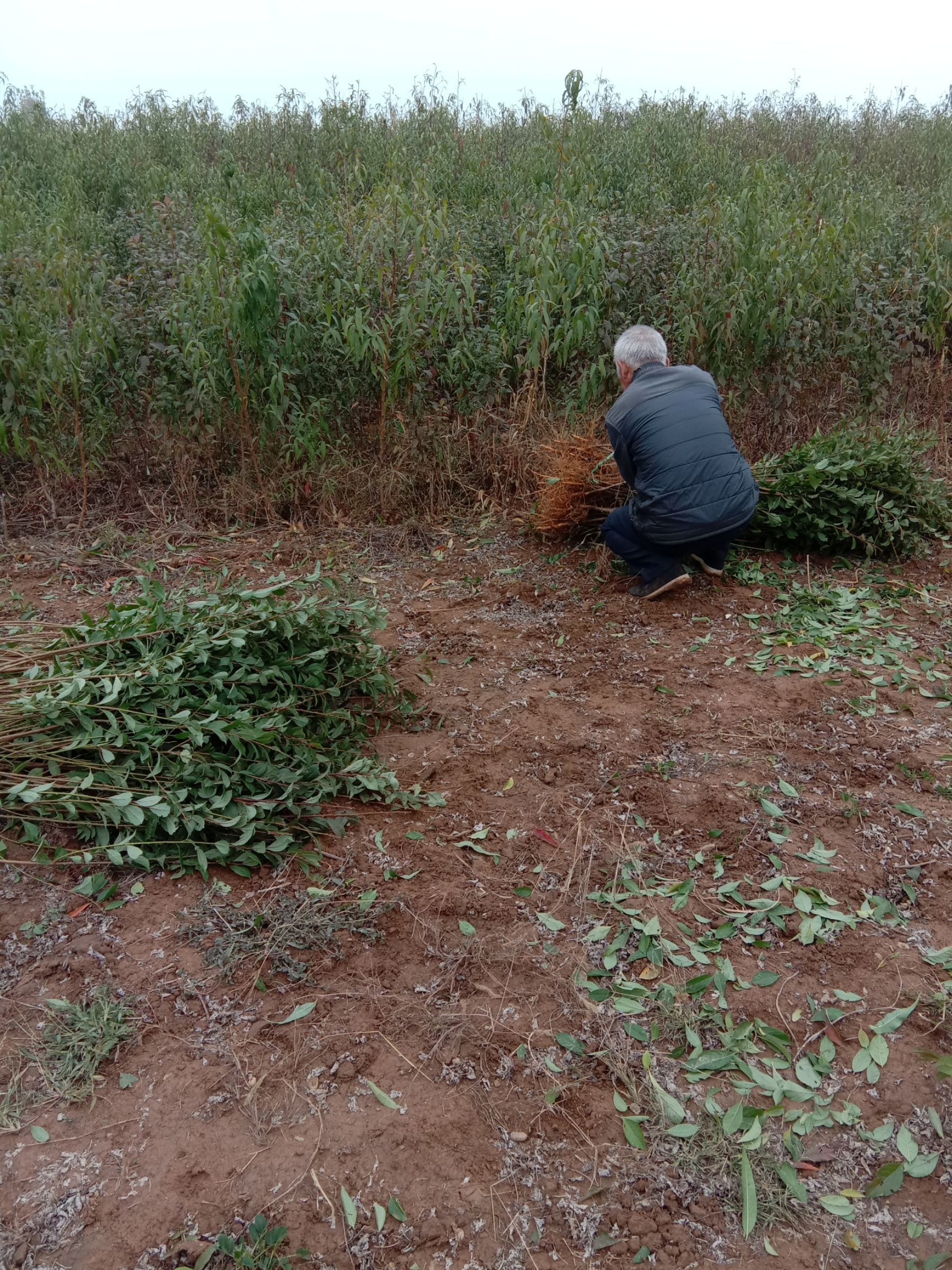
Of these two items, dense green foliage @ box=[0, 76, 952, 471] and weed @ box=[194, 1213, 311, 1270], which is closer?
weed @ box=[194, 1213, 311, 1270]

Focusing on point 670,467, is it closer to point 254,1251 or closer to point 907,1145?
point 907,1145

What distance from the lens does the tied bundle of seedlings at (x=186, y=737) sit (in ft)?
8.61

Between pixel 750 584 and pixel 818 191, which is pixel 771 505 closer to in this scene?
pixel 750 584

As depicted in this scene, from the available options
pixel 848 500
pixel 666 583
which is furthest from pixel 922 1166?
pixel 848 500

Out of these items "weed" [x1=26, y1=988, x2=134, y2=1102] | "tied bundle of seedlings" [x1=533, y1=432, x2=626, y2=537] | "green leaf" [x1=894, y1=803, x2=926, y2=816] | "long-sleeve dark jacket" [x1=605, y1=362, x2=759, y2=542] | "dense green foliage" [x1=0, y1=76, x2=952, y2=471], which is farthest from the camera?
"dense green foliage" [x1=0, y1=76, x2=952, y2=471]

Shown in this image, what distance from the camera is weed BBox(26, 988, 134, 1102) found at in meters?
1.98

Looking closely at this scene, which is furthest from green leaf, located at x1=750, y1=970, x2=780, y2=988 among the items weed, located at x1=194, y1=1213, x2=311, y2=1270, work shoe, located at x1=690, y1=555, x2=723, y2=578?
work shoe, located at x1=690, y1=555, x2=723, y2=578

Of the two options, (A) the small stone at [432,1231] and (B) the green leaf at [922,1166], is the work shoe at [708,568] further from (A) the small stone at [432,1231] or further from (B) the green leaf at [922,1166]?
(A) the small stone at [432,1231]

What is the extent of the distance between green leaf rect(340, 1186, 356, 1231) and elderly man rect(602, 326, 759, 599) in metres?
3.07

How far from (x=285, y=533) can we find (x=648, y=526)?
2169mm

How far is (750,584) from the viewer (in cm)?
443

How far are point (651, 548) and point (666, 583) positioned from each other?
185 millimetres

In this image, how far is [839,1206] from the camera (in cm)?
174

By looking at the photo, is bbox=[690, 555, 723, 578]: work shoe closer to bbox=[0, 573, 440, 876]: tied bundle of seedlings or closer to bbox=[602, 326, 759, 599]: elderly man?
bbox=[602, 326, 759, 599]: elderly man
